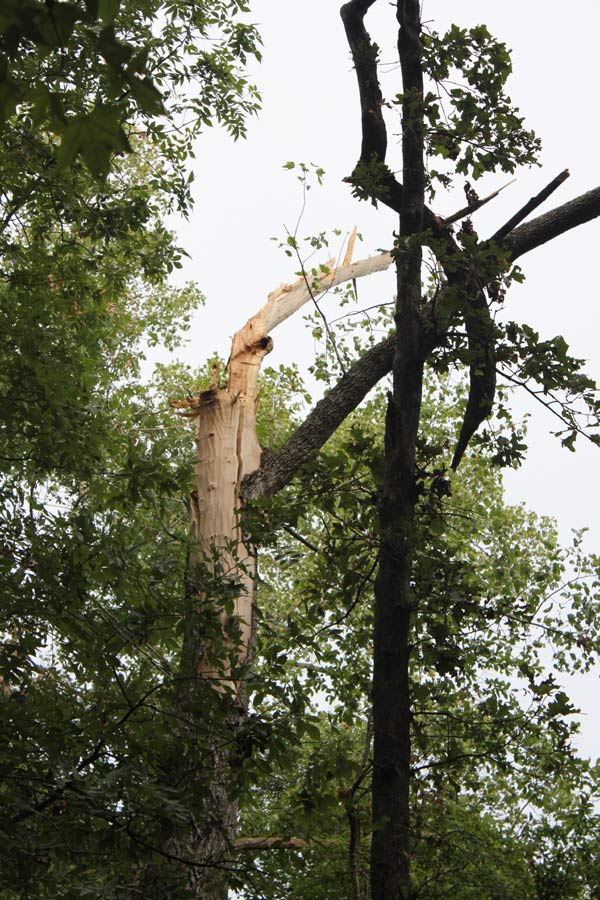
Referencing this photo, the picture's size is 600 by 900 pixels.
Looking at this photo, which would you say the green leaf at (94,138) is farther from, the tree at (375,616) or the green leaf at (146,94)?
the tree at (375,616)

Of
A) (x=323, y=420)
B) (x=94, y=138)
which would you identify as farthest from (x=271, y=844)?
(x=94, y=138)

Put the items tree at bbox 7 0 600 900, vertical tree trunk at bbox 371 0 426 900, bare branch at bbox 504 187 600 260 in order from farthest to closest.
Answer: bare branch at bbox 504 187 600 260
vertical tree trunk at bbox 371 0 426 900
tree at bbox 7 0 600 900

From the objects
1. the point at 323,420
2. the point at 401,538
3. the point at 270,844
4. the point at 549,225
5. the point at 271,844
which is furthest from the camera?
the point at 323,420

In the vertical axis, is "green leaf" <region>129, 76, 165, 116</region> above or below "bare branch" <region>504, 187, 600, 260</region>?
below

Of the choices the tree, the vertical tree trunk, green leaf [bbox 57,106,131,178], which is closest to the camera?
green leaf [bbox 57,106,131,178]

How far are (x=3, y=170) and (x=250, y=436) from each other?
9.58ft

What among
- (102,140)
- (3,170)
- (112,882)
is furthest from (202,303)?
(102,140)

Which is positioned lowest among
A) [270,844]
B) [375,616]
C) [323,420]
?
[270,844]

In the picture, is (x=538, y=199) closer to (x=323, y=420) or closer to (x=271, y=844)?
(x=323, y=420)

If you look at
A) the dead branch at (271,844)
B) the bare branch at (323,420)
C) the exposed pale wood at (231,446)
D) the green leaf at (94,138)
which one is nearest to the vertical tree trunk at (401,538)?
the dead branch at (271,844)

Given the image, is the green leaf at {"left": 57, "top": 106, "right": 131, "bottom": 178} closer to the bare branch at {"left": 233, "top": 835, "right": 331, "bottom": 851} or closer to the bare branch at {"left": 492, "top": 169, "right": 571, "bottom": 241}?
the bare branch at {"left": 233, "top": 835, "right": 331, "bottom": 851}

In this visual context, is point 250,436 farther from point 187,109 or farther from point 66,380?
point 66,380

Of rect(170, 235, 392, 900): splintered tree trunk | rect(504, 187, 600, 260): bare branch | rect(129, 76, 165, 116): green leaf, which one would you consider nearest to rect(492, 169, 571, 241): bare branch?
rect(504, 187, 600, 260): bare branch

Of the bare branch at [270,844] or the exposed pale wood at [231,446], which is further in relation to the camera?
the exposed pale wood at [231,446]
